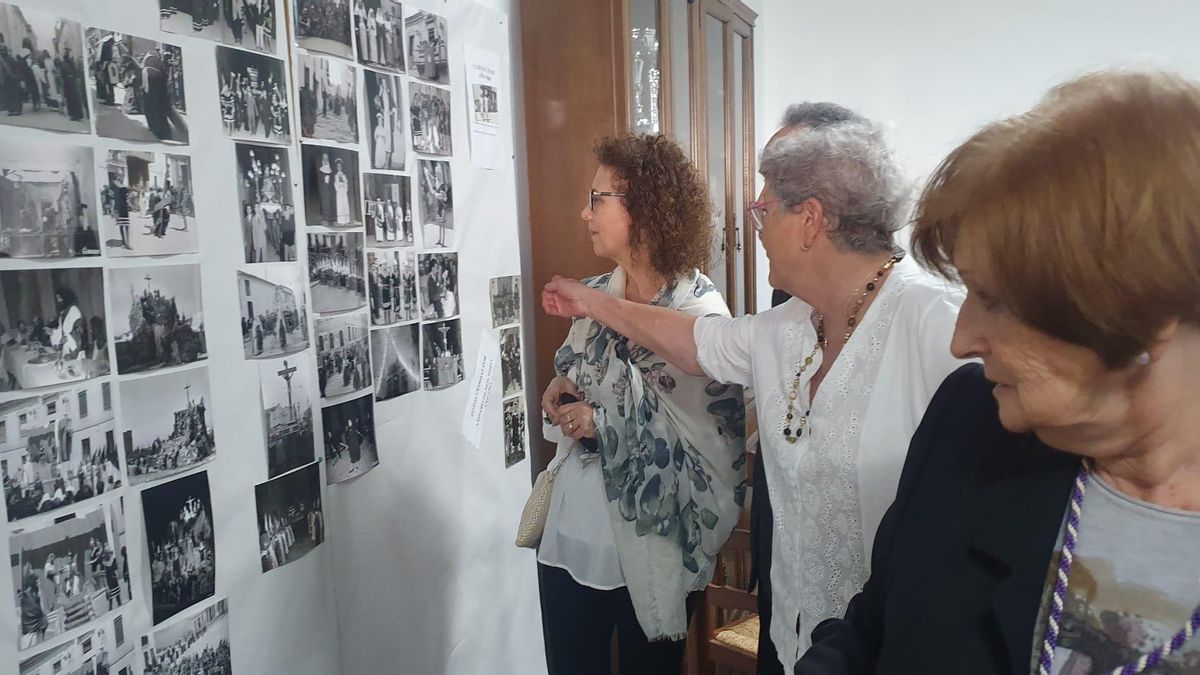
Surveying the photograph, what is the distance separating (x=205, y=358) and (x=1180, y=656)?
1.11 metres

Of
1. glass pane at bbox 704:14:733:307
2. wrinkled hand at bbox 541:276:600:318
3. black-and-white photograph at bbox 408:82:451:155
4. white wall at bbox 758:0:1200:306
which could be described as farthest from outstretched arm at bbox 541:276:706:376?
white wall at bbox 758:0:1200:306

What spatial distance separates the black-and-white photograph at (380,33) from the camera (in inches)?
51.9

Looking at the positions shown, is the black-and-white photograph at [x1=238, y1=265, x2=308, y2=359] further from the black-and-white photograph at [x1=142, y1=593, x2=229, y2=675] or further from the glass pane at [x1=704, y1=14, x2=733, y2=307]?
the glass pane at [x1=704, y1=14, x2=733, y2=307]

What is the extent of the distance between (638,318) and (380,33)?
0.69m

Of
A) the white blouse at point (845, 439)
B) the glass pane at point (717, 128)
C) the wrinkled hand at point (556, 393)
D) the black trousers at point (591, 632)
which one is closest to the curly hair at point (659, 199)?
the wrinkled hand at point (556, 393)

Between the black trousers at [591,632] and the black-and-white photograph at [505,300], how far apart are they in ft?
1.87

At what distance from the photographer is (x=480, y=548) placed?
1740 mm

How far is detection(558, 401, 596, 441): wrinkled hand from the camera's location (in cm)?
145

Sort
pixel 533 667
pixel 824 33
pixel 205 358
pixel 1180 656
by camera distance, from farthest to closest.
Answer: pixel 824 33 → pixel 533 667 → pixel 205 358 → pixel 1180 656

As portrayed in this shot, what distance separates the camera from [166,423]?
995 millimetres

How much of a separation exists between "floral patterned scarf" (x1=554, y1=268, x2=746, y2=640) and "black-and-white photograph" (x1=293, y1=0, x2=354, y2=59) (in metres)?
0.71

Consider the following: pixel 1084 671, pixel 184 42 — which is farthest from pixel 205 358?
pixel 1084 671

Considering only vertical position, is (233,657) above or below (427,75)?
below

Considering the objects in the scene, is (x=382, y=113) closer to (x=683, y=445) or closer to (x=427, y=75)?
(x=427, y=75)
